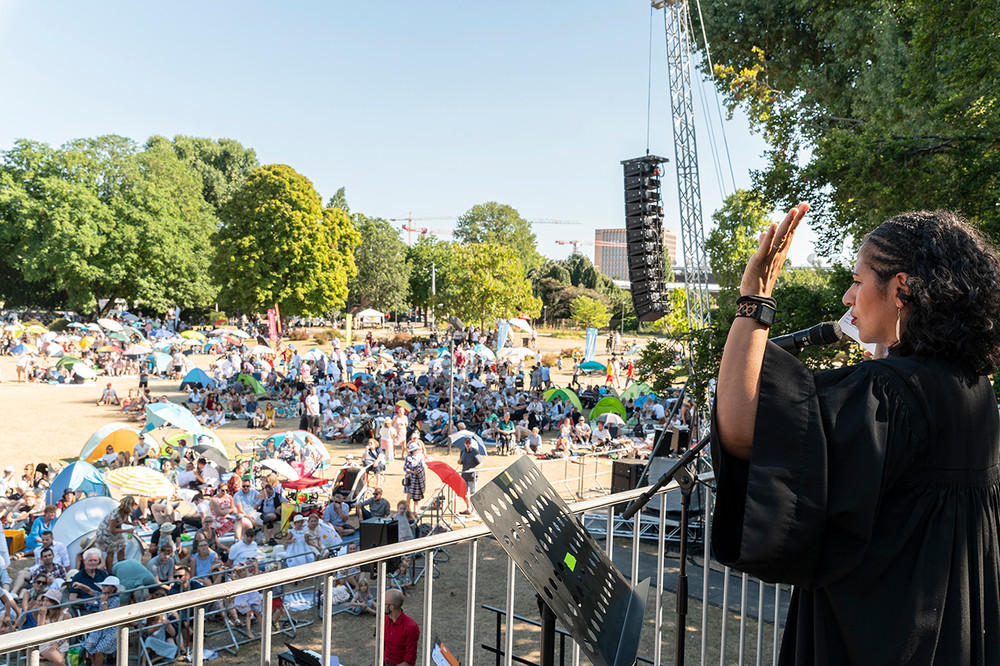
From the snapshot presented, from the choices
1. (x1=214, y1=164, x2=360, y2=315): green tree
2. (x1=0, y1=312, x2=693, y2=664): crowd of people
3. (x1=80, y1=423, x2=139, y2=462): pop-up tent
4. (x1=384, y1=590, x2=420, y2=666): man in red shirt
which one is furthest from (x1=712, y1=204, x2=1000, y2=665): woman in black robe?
(x1=214, y1=164, x2=360, y2=315): green tree

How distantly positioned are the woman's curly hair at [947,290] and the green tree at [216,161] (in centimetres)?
6549

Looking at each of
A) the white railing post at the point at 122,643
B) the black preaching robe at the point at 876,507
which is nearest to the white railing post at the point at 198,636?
the white railing post at the point at 122,643

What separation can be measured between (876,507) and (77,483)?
39.0 feet

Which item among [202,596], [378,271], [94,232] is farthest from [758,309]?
[378,271]

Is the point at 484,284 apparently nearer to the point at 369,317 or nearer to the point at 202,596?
the point at 369,317

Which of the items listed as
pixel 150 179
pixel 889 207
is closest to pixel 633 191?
pixel 889 207

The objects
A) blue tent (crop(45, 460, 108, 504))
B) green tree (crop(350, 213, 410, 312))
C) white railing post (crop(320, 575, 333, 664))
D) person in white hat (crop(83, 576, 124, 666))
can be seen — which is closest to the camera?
white railing post (crop(320, 575, 333, 664))

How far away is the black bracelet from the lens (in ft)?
4.43

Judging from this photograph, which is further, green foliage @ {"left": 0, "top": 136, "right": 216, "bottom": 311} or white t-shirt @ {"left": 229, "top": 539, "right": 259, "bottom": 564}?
green foliage @ {"left": 0, "top": 136, "right": 216, "bottom": 311}

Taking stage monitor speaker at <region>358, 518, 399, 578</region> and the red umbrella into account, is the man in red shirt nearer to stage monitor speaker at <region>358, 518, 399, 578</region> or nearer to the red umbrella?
stage monitor speaker at <region>358, 518, 399, 578</region>

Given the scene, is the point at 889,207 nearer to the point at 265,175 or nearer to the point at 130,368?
the point at 130,368

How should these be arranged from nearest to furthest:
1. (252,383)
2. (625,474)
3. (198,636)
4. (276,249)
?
(198,636)
(625,474)
(252,383)
(276,249)

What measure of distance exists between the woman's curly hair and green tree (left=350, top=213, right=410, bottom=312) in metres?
58.3

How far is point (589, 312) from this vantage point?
6359cm
